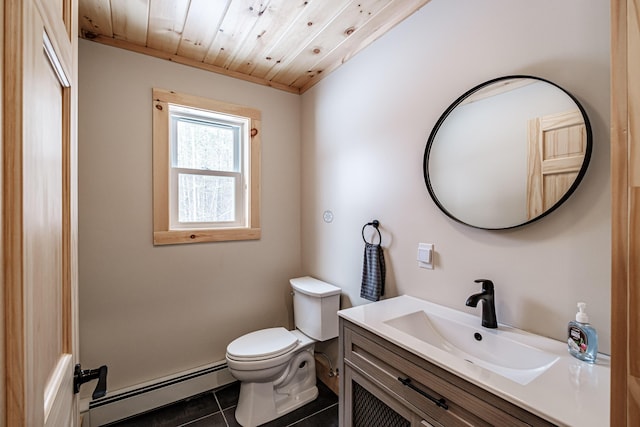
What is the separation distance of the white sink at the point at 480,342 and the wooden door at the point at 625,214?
47 centimetres

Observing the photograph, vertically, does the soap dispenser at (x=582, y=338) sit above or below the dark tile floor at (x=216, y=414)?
above

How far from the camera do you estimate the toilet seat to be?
1.78 meters

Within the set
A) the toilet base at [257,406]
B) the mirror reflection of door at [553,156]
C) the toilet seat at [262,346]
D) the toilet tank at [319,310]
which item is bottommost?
the toilet base at [257,406]

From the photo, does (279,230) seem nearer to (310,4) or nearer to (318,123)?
(318,123)

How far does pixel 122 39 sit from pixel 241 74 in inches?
30.8

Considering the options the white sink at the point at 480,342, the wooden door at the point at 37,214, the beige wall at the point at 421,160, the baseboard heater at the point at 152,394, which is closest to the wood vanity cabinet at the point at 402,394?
the white sink at the point at 480,342

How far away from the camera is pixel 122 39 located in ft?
6.11

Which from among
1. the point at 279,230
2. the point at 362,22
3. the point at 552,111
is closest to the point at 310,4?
the point at 362,22

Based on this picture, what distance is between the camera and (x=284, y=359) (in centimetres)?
185

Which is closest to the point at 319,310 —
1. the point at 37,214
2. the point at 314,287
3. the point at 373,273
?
the point at 314,287

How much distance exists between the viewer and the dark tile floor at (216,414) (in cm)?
183

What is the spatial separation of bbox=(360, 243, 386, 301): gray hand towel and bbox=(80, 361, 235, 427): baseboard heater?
51.5 inches

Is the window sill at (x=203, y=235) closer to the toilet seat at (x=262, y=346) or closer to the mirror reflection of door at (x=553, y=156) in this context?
the toilet seat at (x=262, y=346)

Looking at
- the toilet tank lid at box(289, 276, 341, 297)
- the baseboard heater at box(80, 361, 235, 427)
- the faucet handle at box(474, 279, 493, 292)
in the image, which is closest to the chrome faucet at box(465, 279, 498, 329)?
the faucet handle at box(474, 279, 493, 292)
